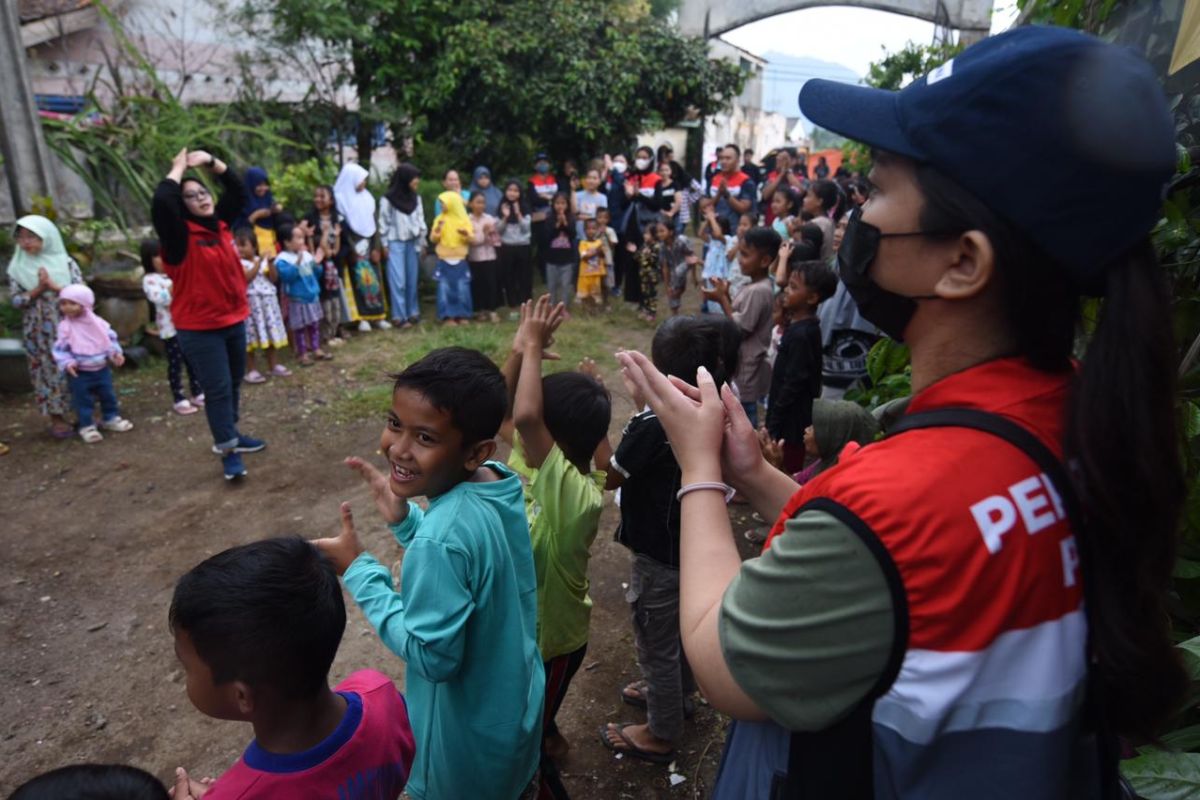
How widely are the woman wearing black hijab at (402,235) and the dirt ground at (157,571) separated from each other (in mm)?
2012

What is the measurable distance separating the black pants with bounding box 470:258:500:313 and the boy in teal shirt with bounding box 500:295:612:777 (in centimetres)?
687

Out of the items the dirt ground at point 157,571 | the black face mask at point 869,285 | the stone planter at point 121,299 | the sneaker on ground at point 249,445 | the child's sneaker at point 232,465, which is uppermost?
the black face mask at point 869,285

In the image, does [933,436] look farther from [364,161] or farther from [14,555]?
[364,161]

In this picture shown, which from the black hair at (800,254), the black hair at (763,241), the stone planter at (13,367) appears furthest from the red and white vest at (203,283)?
→ the black hair at (800,254)

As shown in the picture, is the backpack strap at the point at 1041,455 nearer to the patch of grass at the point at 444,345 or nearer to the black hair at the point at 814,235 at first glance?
the black hair at the point at 814,235

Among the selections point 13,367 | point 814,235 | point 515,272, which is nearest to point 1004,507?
point 814,235

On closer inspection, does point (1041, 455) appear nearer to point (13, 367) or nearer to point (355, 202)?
point (13, 367)

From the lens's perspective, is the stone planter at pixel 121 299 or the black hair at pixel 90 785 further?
the stone planter at pixel 121 299

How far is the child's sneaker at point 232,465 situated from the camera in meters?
4.94

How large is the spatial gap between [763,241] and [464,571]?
151 inches

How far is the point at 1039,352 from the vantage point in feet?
3.15

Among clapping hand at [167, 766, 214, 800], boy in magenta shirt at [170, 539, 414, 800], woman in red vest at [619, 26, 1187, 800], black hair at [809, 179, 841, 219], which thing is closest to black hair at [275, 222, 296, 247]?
black hair at [809, 179, 841, 219]

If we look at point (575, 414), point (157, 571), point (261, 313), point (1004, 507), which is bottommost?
point (157, 571)

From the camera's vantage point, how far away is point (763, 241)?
4.97m
